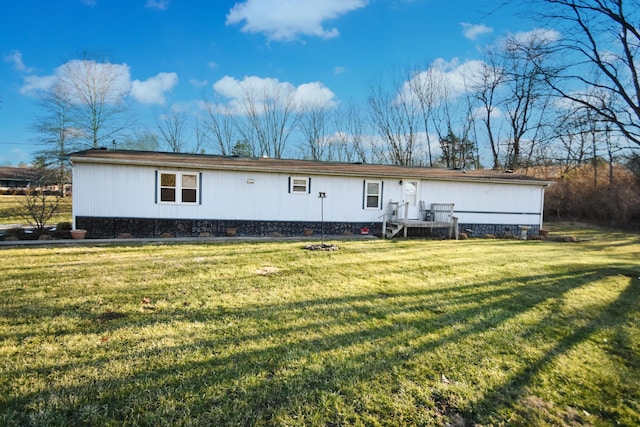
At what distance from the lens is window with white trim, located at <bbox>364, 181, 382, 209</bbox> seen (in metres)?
12.5

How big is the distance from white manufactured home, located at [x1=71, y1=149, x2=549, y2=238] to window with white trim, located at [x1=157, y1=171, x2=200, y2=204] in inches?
1.2

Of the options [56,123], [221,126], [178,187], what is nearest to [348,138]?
[221,126]

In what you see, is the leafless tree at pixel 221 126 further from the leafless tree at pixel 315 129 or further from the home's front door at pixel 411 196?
the home's front door at pixel 411 196

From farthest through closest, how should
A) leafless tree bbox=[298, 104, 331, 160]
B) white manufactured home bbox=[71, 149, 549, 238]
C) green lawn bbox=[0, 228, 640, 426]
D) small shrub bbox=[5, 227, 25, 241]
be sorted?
leafless tree bbox=[298, 104, 331, 160], white manufactured home bbox=[71, 149, 549, 238], small shrub bbox=[5, 227, 25, 241], green lawn bbox=[0, 228, 640, 426]

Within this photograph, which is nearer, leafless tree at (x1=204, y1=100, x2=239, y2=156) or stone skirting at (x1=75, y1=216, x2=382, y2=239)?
stone skirting at (x1=75, y1=216, x2=382, y2=239)

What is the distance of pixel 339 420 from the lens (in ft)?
6.89

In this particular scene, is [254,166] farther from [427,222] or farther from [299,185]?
[427,222]

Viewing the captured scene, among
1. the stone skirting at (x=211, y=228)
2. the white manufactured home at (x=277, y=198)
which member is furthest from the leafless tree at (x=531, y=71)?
the stone skirting at (x=211, y=228)

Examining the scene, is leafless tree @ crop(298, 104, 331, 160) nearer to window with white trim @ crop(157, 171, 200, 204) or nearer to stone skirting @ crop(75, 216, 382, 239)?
stone skirting @ crop(75, 216, 382, 239)

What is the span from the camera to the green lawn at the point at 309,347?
221cm

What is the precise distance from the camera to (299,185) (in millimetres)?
11797

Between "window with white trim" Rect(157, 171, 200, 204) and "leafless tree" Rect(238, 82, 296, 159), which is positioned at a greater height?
"leafless tree" Rect(238, 82, 296, 159)

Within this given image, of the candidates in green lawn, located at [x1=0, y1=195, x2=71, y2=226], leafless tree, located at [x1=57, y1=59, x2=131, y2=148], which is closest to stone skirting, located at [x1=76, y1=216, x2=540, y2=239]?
green lawn, located at [x1=0, y1=195, x2=71, y2=226]

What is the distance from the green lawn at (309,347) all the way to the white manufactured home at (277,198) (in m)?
4.45
